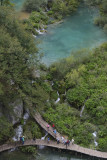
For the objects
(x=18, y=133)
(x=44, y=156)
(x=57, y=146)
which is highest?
(x=18, y=133)

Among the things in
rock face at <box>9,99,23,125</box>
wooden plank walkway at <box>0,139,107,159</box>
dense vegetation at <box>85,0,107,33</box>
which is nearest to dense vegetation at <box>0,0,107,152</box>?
rock face at <box>9,99,23,125</box>

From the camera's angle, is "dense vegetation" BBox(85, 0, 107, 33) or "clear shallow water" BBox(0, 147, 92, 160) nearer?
"clear shallow water" BBox(0, 147, 92, 160)

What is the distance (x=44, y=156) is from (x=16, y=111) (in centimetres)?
695

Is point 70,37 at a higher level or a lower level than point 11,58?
higher

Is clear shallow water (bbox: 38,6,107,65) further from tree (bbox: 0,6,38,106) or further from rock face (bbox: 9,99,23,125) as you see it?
rock face (bbox: 9,99,23,125)

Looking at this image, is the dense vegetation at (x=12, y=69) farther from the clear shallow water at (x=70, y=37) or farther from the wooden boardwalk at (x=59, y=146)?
the clear shallow water at (x=70, y=37)

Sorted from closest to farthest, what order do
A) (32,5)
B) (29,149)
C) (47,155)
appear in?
1. (29,149)
2. (47,155)
3. (32,5)

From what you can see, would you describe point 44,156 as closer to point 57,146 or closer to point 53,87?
point 57,146

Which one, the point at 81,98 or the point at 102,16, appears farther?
the point at 102,16

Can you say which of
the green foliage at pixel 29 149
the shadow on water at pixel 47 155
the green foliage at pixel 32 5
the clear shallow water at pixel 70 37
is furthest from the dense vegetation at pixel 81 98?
the green foliage at pixel 32 5

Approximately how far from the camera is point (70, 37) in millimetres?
51000

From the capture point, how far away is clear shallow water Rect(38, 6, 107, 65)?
1799 inches

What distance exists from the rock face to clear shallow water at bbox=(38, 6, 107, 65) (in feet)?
48.4

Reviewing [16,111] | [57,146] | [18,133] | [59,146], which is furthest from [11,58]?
[59,146]
